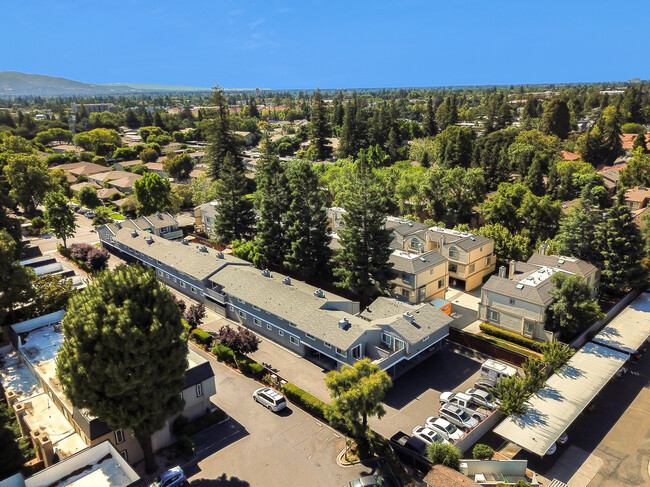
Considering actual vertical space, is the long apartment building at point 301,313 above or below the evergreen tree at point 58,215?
below

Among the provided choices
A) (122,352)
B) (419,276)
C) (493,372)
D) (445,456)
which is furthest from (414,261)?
(122,352)

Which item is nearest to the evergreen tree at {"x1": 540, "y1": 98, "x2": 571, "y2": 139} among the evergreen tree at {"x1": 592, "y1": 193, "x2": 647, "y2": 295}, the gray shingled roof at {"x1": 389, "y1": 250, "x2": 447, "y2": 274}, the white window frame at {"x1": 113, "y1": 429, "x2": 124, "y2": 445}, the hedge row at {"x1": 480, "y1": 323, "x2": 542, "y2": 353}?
the evergreen tree at {"x1": 592, "y1": 193, "x2": 647, "y2": 295}

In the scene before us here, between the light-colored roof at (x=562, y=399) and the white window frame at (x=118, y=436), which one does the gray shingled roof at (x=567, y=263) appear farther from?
the white window frame at (x=118, y=436)

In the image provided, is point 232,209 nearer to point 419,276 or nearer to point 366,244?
point 366,244

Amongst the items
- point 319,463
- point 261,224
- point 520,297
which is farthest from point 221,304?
point 520,297


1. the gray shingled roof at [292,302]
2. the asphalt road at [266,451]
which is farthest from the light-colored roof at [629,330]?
the asphalt road at [266,451]

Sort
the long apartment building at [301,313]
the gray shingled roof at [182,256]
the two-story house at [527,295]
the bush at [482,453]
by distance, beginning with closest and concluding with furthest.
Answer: the bush at [482,453], the long apartment building at [301,313], the two-story house at [527,295], the gray shingled roof at [182,256]
